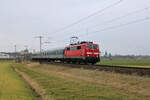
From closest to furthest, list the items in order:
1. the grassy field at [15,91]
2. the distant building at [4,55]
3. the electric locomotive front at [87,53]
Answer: the grassy field at [15,91], the electric locomotive front at [87,53], the distant building at [4,55]

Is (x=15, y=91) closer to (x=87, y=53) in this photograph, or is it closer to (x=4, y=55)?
(x=87, y=53)

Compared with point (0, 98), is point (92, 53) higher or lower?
higher

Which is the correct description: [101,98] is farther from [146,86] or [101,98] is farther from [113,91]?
[146,86]

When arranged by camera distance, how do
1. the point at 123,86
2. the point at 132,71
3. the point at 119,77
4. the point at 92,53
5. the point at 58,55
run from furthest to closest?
the point at 58,55
the point at 92,53
the point at 132,71
the point at 119,77
the point at 123,86

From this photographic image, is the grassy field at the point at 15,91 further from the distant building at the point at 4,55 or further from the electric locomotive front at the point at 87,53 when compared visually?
the distant building at the point at 4,55

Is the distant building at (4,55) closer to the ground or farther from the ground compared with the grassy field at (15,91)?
farther from the ground

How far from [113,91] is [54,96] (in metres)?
3.82

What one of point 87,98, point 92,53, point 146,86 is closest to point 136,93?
point 146,86

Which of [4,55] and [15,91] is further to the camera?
[4,55]

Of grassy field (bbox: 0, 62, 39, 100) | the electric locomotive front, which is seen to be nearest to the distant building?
the electric locomotive front

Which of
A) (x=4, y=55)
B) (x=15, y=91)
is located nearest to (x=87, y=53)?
(x=15, y=91)

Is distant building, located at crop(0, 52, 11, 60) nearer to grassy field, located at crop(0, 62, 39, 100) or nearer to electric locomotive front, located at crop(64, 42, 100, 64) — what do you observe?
electric locomotive front, located at crop(64, 42, 100, 64)

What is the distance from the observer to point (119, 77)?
49.5 ft

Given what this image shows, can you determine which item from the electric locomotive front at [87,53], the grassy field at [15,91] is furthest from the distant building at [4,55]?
the grassy field at [15,91]
